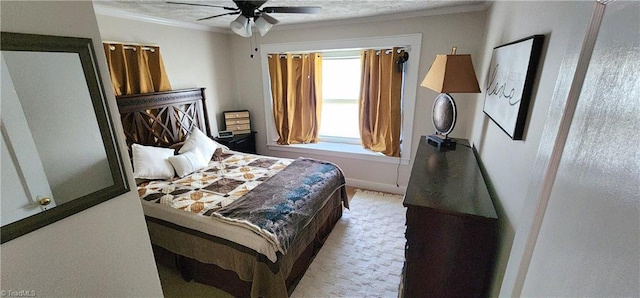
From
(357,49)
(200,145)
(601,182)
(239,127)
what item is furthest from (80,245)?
(239,127)

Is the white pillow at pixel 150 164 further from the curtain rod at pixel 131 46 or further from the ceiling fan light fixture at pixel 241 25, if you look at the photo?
the ceiling fan light fixture at pixel 241 25

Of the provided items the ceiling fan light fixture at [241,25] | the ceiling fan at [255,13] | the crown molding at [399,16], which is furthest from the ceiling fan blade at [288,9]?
the crown molding at [399,16]

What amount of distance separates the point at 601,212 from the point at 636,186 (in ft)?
0.29

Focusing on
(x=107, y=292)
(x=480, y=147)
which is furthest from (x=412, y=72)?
(x=107, y=292)

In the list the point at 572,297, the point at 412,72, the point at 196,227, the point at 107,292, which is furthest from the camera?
the point at 412,72

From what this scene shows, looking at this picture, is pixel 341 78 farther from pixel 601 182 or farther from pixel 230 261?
pixel 601 182

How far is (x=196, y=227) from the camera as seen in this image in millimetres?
1888

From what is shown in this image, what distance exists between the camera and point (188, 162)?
2.75 meters

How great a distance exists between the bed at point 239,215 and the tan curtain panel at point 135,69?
140 mm

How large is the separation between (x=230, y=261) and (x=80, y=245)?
112 cm

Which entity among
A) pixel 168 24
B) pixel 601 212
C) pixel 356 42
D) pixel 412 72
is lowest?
pixel 601 212

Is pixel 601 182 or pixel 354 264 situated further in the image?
pixel 354 264

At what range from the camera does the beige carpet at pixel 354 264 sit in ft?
6.50

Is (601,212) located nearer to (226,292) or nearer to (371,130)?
(226,292)
